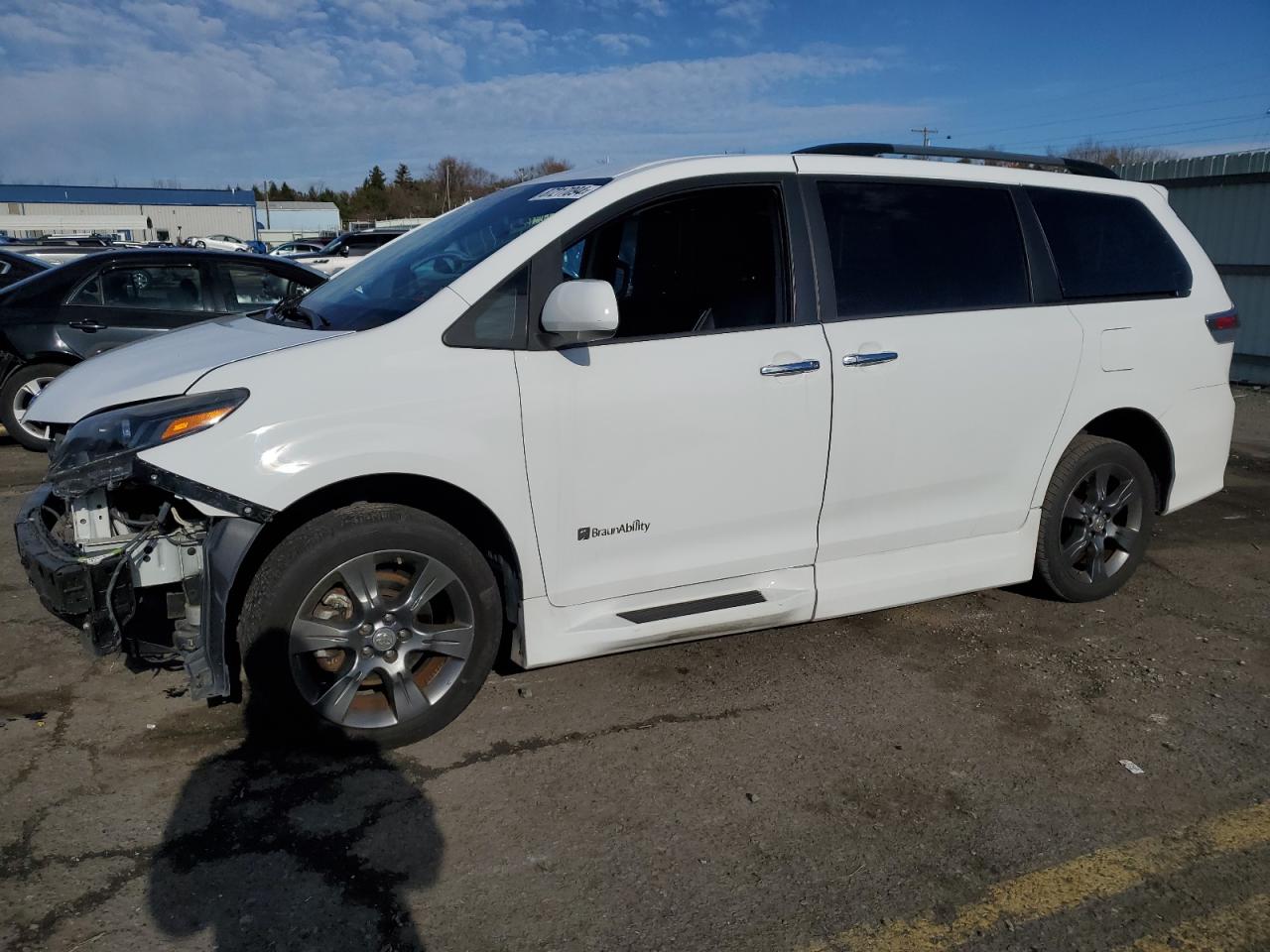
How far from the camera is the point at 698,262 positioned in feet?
13.2

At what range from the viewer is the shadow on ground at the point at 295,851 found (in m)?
2.57

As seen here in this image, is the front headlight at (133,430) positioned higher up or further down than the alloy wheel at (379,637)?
higher up

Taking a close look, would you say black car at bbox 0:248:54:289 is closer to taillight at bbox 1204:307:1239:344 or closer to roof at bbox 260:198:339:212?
taillight at bbox 1204:307:1239:344

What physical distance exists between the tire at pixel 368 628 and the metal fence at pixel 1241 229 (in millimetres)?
11855

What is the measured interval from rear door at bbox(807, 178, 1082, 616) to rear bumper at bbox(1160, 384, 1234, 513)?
0.86m

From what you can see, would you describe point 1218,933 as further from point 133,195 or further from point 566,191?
point 133,195

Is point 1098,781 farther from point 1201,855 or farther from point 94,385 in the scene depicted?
point 94,385

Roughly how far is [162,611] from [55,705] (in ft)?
2.73

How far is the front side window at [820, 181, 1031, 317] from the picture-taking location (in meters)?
3.97

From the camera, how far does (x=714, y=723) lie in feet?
12.1

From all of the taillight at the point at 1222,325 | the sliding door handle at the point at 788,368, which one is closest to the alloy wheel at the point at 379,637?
the sliding door handle at the point at 788,368

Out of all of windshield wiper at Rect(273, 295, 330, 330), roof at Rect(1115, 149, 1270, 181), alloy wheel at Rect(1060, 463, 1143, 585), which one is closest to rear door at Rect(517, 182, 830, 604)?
windshield wiper at Rect(273, 295, 330, 330)

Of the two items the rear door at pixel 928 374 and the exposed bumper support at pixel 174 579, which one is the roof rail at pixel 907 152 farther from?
the exposed bumper support at pixel 174 579

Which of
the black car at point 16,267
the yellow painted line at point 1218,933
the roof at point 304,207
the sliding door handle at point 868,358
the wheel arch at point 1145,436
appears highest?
the roof at point 304,207
